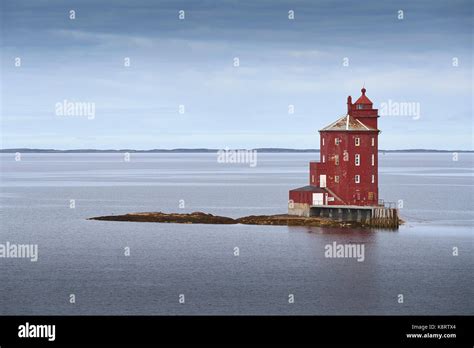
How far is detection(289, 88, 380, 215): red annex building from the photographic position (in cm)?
9112

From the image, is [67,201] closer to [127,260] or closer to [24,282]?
[127,260]

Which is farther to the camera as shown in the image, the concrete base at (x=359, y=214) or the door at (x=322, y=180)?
the door at (x=322, y=180)

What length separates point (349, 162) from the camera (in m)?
91.1

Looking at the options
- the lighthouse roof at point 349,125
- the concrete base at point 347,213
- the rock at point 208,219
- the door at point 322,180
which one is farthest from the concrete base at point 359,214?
the lighthouse roof at point 349,125

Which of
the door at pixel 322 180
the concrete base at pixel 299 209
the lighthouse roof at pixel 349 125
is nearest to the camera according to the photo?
the lighthouse roof at pixel 349 125

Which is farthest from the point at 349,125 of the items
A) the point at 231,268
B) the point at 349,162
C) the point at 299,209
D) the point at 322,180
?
the point at 231,268

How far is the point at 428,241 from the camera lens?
290ft

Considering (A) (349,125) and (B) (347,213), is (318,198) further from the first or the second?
(A) (349,125)

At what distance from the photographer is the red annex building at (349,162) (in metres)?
91.1

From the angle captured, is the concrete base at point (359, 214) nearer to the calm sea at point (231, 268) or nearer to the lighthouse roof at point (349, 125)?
the calm sea at point (231, 268)

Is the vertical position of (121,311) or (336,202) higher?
(336,202)

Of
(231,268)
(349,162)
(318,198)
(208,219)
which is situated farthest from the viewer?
(208,219)
